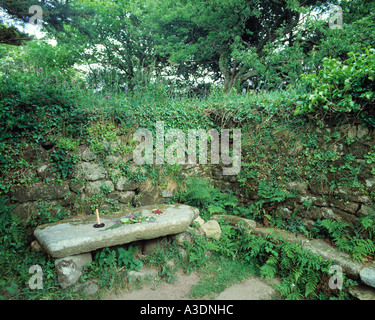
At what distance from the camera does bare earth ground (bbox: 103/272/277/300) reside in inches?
109

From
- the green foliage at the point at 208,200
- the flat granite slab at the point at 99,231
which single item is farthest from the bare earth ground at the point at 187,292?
the green foliage at the point at 208,200

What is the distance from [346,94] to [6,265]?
560 cm

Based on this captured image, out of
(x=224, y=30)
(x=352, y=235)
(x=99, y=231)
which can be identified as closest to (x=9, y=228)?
(x=99, y=231)

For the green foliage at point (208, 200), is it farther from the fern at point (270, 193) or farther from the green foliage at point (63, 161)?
the green foliage at point (63, 161)

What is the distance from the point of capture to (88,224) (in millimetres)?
3240


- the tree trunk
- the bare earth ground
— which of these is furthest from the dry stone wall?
the tree trunk

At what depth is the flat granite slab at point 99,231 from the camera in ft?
8.80

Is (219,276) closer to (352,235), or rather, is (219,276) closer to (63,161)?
(352,235)

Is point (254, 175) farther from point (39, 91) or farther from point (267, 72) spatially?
point (267, 72)

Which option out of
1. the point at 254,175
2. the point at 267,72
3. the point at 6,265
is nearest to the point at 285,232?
the point at 254,175

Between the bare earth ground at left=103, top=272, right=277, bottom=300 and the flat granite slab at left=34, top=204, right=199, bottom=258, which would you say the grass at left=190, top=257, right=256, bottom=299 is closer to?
the bare earth ground at left=103, top=272, right=277, bottom=300

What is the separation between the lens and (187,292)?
115 inches

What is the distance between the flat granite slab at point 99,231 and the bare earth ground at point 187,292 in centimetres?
66

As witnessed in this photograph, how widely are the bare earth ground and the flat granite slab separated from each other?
2.17 ft
